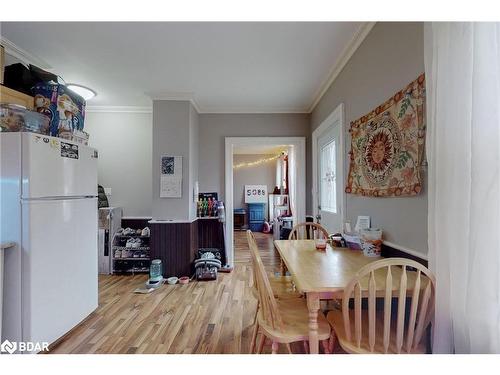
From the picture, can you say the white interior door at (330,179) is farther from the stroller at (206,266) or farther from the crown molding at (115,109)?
the crown molding at (115,109)

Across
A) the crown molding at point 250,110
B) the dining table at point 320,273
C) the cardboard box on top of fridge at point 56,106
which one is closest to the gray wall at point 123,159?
the crown molding at point 250,110

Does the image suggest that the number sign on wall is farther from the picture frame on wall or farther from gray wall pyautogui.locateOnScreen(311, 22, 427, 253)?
gray wall pyautogui.locateOnScreen(311, 22, 427, 253)

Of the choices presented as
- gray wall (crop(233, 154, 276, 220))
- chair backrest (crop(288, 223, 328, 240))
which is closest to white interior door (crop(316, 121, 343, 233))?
chair backrest (crop(288, 223, 328, 240))

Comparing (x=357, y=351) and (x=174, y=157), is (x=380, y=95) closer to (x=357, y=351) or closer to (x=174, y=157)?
(x=357, y=351)

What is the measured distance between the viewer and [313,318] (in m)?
1.26

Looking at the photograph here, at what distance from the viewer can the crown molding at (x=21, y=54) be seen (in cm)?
228

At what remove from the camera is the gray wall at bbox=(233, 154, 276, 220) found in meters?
8.53

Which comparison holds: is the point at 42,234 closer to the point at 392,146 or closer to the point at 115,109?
the point at 392,146

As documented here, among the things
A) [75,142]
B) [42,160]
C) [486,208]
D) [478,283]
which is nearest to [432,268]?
[478,283]

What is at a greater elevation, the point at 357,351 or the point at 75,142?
the point at 75,142

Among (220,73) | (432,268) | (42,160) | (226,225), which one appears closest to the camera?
(432,268)

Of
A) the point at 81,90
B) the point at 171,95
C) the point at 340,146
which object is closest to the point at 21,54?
the point at 81,90

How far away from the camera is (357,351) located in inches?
46.8

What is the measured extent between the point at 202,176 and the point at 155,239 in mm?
1168
